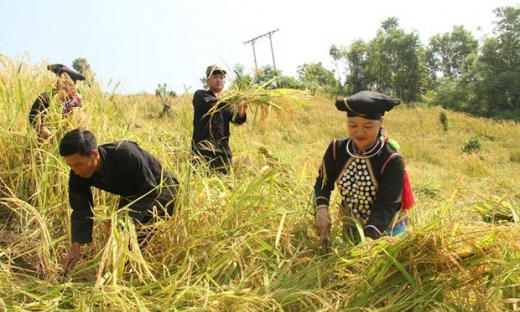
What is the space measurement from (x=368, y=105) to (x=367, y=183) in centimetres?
34

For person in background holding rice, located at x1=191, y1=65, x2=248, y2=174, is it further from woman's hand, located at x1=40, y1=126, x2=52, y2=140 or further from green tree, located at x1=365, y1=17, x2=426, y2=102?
green tree, located at x1=365, y1=17, x2=426, y2=102

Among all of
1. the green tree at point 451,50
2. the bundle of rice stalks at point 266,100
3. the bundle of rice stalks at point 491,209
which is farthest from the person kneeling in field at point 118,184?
the green tree at point 451,50

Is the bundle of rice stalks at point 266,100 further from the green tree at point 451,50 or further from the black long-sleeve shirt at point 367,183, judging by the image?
the green tree at point 451,50

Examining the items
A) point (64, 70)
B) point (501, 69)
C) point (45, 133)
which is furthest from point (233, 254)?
point (501, 69)

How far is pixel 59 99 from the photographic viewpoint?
2.93 m

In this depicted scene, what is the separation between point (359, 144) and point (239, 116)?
1482 mm

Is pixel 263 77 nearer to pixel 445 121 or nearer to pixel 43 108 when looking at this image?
pixel 43 108

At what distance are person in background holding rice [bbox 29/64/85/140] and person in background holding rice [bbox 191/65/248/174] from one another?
90 centimetres

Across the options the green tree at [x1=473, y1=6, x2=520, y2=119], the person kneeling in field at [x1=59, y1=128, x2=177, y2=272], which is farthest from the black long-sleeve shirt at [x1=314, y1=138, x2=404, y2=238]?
the green tree at [x1=473, y1=6, x2=520, y2=119]

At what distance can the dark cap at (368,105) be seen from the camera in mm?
1562

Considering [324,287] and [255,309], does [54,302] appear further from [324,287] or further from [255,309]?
[324,287]

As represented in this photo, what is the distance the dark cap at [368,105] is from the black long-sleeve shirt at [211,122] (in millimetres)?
1526

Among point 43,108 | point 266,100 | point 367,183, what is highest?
point 43,108

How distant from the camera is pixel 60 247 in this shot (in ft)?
7.25
